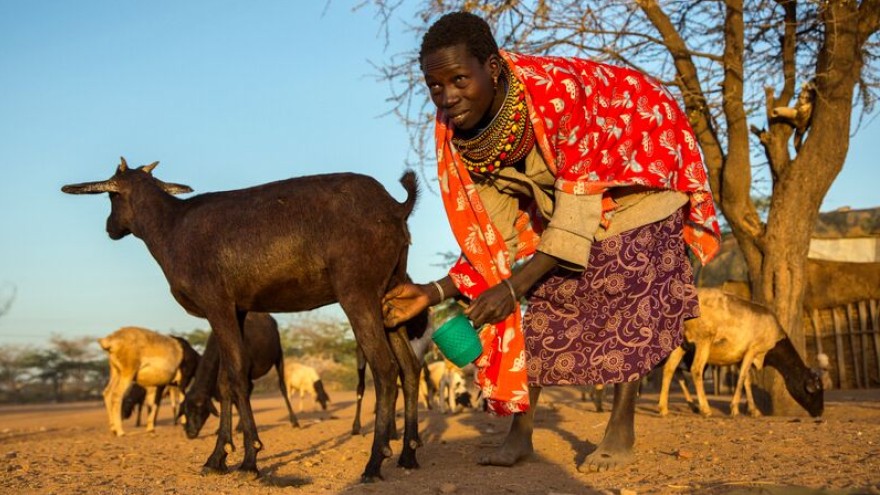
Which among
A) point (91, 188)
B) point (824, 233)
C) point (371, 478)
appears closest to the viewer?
point (371, 478)

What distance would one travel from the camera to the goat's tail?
221 inches

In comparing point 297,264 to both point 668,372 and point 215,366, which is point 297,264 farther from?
point 668,372

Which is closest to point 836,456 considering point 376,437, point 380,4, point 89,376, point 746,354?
point 376,437

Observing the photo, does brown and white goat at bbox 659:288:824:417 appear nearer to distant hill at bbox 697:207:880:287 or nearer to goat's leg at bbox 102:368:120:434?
goat's leg at bbox 102:368:120:434

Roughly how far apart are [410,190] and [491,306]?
181 centimetres

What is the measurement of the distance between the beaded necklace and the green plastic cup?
869 millimetres

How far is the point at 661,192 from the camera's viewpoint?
461 centimetres

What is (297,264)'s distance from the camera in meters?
5.44

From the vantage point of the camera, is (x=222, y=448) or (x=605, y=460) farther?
(x=222, y=448)

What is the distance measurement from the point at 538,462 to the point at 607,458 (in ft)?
1.79

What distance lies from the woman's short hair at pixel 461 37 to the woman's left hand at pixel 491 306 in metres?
1.09

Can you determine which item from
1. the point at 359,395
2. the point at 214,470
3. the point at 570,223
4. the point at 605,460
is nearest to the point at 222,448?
the point at 214,470

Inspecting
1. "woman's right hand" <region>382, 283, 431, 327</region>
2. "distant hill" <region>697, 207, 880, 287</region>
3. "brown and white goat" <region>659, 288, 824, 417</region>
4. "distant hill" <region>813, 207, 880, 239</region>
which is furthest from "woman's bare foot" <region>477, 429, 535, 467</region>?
"distant hill" <region>813, 207, 880, 239</region>

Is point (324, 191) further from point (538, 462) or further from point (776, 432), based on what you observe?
point (776, 432)
